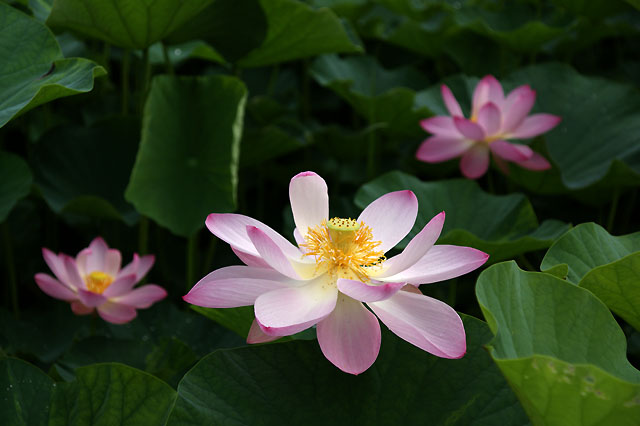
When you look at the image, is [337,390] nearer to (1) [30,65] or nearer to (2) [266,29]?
(1) [30,65]

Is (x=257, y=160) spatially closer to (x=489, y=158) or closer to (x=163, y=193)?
(x=163, y=193)

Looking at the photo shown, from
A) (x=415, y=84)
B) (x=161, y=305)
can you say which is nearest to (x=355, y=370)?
(x=161, y=305)

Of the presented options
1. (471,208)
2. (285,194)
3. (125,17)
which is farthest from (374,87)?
(125,17)

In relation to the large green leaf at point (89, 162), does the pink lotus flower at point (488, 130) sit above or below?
above

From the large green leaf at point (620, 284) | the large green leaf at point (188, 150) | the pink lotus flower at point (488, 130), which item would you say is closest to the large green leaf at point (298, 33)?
the large green leaf at point (188, 150)

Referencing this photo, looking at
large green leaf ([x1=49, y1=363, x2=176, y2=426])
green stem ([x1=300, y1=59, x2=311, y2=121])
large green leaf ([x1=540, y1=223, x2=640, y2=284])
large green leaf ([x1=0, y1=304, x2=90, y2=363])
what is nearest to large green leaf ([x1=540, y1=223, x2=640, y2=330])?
large green leaf ([x1=540, y1=223, x2=640, y2=284])

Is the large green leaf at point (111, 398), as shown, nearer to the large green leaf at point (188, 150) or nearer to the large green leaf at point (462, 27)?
the large green leaf at point (188, 150)

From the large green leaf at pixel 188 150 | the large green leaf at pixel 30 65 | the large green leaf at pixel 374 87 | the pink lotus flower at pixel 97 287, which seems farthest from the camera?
the large green leaf at pixel 374 87
